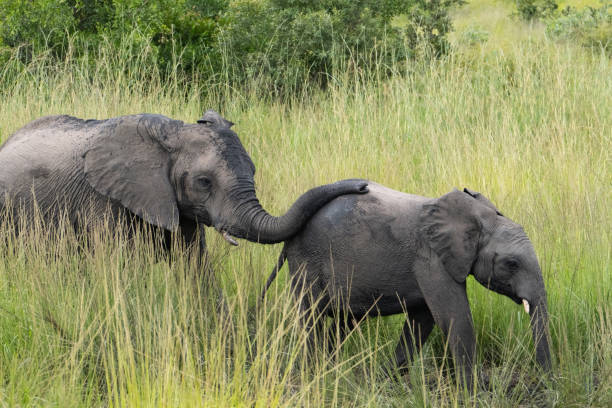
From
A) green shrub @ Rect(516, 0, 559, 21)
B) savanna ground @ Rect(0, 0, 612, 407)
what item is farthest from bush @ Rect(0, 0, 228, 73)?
green shrub @ Rect(516, 0, 559, 21)

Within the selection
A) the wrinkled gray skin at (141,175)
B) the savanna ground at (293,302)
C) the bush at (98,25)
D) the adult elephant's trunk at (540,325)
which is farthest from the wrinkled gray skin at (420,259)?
the bush at (98,25)

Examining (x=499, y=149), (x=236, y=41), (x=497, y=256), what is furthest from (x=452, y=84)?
(x=497, y=256)

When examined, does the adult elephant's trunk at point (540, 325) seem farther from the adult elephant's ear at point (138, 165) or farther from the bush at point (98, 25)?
the bush at point (98, 25)

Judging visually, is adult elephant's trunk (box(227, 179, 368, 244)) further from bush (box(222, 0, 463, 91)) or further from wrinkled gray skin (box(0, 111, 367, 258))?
bush (box(222, 0, 463, 91))

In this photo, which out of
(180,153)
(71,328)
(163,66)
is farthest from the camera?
(163,66)

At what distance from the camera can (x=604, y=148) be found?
6.47 metres

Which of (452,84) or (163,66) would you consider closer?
(452,84)

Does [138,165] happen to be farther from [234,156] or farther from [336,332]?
[336,332]

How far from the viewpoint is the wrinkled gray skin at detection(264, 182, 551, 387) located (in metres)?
3.38

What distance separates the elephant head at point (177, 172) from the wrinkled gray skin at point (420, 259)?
16.6 inches

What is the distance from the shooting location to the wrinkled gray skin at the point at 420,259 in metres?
3.38

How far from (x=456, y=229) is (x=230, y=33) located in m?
7.42

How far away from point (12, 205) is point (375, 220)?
6.67 ft

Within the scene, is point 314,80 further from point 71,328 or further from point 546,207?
point 71,328
